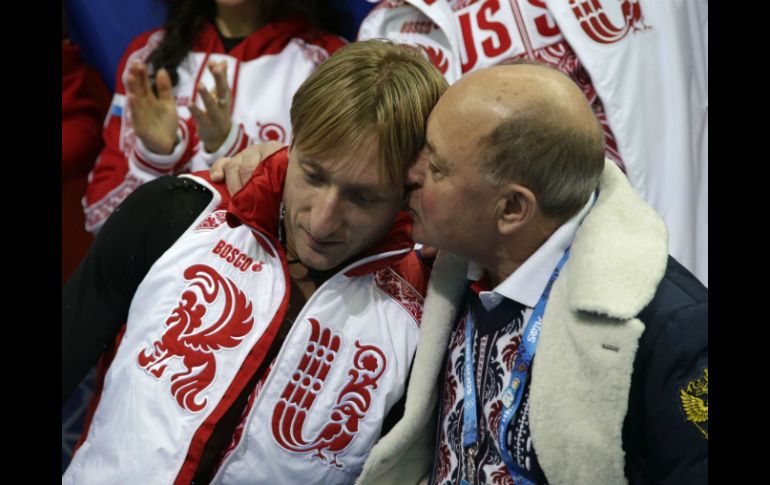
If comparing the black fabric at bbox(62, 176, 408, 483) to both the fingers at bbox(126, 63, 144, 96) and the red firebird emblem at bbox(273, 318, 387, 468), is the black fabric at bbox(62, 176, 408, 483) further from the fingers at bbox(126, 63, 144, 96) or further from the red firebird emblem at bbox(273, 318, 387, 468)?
the fingers at bbox(126, 63, 144, 96)

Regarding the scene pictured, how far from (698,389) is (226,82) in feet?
4.82

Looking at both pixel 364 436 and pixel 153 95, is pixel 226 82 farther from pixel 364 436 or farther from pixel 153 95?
pixel 364 436

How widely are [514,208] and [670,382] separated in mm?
346

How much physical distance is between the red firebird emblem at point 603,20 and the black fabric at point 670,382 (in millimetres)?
1009

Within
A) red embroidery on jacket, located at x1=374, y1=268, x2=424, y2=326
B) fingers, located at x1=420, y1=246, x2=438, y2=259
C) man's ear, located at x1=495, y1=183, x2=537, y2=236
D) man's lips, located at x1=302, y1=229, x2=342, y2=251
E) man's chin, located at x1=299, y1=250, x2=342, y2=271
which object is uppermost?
man's ear, located at x1=495, y1=183, x2=537, y2=236

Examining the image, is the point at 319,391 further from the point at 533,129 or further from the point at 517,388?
the point at 533,129

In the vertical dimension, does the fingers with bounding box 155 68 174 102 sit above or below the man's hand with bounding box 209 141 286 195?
below

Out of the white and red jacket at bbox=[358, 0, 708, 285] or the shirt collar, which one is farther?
the white and red jacket at bbox=[358, 0, 708, 285]

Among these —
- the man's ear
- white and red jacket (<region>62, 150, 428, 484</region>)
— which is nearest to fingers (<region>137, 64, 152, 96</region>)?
white and red jacket (<region>62, 150, 428, 484</region>)

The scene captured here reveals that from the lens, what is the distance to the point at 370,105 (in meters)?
1.32

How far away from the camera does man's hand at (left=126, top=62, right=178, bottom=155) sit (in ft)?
7.69

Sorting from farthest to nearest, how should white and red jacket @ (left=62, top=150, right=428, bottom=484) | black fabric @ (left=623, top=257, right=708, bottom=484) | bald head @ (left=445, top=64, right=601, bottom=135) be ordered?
white and red jacket @ (left=62, top=150, right=428, bottom=484) < bald head @ (left=445, top=64, right=601, bottom=135) < black fabric @ (left=623, top=257, right=708, bottom=484)

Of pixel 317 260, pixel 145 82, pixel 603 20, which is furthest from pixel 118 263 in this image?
pixel 603 20

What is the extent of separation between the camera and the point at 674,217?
2.17m
